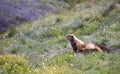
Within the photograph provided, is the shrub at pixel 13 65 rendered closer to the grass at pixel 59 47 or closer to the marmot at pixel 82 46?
the grass at pixel 59 47

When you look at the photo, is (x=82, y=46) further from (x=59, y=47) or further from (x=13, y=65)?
(x=13, y=65)

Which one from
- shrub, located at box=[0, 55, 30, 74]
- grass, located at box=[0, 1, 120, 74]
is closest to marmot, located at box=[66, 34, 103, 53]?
grass, located at box=[0, 1, 120, 74]

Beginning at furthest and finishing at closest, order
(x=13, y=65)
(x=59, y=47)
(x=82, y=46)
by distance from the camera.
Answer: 1. (x=59, y=47)
2. (x=82, y=46)
3. (x=13, y=65)

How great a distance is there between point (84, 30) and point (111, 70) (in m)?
6.42

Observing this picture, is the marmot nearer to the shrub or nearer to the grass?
the grass

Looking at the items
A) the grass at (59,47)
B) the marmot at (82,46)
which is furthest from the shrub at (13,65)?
the marmot at (82,46)

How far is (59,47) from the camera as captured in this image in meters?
12.8

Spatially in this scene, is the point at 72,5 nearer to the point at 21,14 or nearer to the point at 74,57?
the point at 21,14

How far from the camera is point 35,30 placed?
679 inches

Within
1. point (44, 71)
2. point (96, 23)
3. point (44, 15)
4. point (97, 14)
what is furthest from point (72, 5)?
point (44, 71)

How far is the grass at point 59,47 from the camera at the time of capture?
9164mm

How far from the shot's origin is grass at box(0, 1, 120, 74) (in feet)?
30.1

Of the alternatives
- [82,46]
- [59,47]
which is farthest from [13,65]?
[59,47]

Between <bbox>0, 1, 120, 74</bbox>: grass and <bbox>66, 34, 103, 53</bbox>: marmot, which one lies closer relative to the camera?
<bbox>0, 1, 120, 74</bbox>: grass
